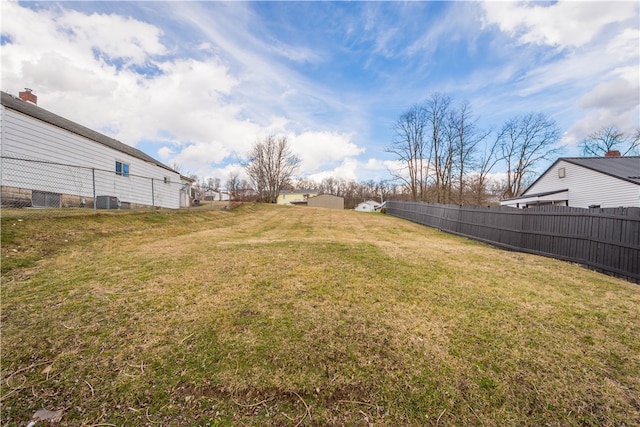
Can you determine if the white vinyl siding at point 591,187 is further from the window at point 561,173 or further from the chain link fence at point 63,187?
the chain link fence at point 63,187

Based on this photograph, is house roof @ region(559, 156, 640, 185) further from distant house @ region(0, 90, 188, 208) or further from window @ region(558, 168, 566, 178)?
distant house @ region(0, 90, 188, 208)

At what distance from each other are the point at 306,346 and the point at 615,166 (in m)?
21.5

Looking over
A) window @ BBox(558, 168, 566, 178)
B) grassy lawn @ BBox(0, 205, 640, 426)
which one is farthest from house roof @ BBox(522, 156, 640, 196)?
grassy lawn @ BBox(0, 205, 640, 426)

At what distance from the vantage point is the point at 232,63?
411 inches

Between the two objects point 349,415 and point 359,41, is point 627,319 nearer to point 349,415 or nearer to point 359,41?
point 349,415

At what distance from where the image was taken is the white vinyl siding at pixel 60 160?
326 inches

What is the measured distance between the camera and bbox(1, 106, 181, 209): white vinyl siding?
8281mm

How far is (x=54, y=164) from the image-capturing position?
946 centimetres

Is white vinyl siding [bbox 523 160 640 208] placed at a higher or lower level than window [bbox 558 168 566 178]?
lower

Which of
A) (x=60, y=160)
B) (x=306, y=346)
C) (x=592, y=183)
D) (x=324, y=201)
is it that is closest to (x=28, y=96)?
(x=60, y=160)

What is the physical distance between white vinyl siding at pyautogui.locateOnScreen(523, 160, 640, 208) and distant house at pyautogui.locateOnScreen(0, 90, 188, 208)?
22029 millimetres

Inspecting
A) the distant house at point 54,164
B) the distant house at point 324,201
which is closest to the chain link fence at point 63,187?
the distant house at point 54,164

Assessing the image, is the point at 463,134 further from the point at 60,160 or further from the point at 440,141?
the point at 60,160

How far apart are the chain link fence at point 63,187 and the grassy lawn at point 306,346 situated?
20.6 ft
